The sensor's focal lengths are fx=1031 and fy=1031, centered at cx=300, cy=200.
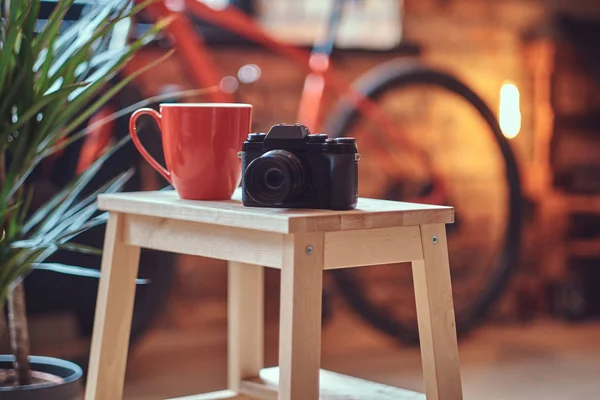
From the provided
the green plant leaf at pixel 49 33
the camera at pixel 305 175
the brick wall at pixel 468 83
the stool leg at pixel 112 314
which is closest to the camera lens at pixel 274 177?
the camera at pixel 305 175

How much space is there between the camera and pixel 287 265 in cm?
118

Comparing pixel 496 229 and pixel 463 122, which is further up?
pixel 463 122

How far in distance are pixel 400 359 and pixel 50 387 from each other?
1273 mm

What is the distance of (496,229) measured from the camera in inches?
124

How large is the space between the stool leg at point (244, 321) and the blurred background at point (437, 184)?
1.87 feet

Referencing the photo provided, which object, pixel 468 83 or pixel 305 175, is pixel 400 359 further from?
pixel 305 175

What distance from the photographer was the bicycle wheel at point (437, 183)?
8.49 ft

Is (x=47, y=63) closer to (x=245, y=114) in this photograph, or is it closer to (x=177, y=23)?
(x=245, y=114)

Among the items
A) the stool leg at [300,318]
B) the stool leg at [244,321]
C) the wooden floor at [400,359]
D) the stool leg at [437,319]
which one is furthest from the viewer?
the wooden floor at [400,359]

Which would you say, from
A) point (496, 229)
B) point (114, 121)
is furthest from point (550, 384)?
point (114, 121)

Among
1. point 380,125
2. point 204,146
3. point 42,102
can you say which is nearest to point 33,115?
point 42,102

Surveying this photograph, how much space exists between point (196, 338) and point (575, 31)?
1468mm

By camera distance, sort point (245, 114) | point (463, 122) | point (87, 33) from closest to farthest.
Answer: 1. point (245, 114)
2. point (87, 33)
3. point (463, 122)

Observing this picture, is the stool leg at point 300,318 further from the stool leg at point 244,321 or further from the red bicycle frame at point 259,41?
the red bicycle frame at point 259,41
